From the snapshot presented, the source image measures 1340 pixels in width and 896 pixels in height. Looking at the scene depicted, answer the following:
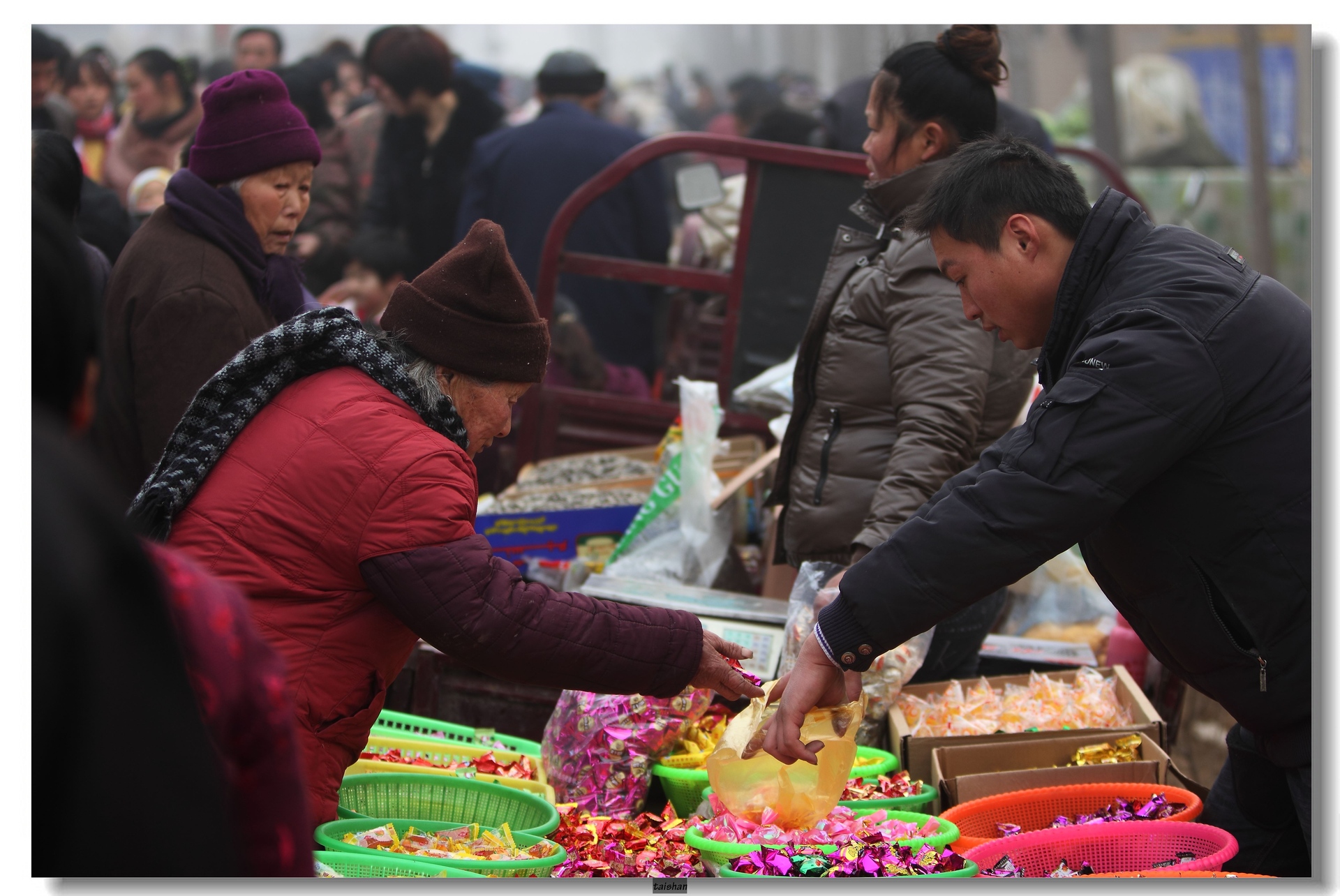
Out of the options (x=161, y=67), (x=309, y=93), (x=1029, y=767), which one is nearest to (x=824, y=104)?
(x=309, y=93)

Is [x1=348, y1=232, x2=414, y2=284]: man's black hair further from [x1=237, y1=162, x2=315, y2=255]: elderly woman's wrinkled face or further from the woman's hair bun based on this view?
the woman's hair bun

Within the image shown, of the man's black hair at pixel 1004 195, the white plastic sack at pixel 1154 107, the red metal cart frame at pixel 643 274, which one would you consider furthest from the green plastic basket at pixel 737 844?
the white plastic sack at pixel 1154 107

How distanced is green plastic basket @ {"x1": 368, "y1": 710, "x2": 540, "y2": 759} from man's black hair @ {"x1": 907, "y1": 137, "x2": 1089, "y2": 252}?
151 centimetres

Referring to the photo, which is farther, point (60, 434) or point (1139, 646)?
point (1139, 646)

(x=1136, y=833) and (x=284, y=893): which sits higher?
(x=284, y=893)

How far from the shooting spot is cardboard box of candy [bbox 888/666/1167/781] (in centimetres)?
276

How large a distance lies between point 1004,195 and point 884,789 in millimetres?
1256

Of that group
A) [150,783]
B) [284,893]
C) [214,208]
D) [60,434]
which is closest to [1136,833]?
[284,893]

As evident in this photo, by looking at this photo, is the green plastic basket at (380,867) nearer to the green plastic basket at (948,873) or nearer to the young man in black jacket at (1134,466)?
the green plastic basket at (948,873)

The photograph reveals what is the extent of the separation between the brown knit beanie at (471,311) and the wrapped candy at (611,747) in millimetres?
860

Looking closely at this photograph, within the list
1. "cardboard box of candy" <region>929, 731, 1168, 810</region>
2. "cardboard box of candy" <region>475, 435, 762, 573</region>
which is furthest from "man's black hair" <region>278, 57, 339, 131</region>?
"cardboard box of candy" <region>929, 731, 1168, 810</region>
